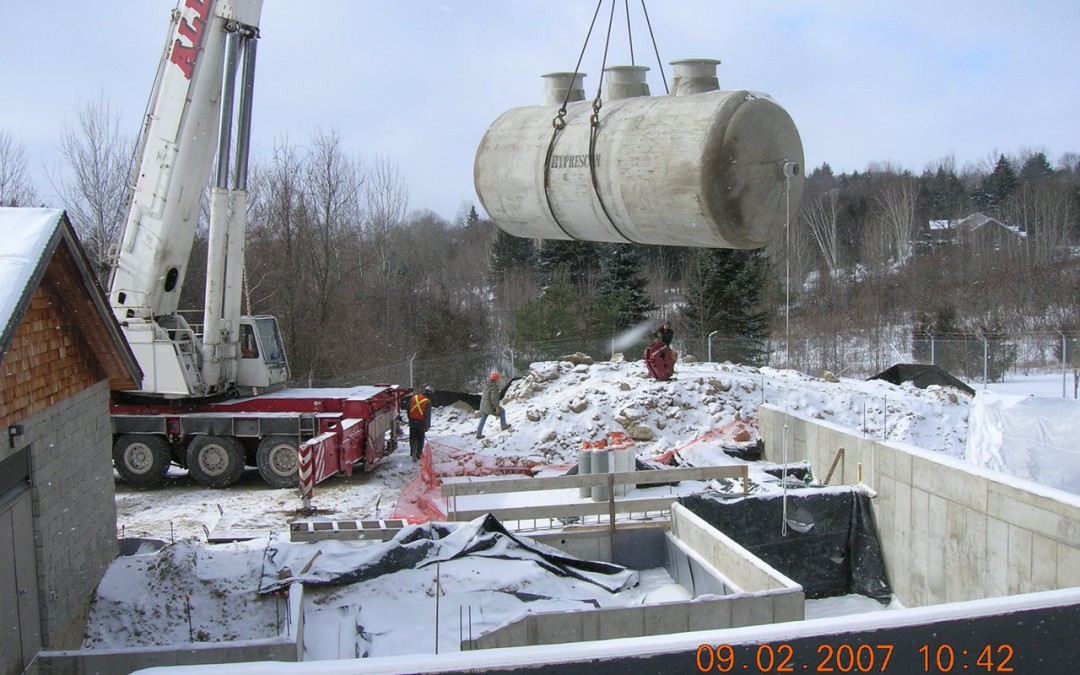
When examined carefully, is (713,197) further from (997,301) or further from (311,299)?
(997,301)

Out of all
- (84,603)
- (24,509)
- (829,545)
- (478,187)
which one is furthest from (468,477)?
(478,187)

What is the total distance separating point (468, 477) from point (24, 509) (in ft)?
28.5

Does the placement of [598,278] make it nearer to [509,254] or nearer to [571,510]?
[509,254]

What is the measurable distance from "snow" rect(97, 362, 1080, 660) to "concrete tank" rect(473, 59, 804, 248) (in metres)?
2.25

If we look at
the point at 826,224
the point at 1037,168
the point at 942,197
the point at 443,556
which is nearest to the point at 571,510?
the point at 443,556

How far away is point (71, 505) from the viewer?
8.08 metres

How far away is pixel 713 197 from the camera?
4969 mm

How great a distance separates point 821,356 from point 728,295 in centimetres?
381

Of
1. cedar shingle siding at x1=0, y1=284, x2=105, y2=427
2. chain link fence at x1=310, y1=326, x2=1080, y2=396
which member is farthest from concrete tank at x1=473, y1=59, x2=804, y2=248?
chain link fence at x1=310, y1=326, x2=1080, y2=396

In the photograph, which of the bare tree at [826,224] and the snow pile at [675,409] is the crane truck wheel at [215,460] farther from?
the bare tree at [826,224]

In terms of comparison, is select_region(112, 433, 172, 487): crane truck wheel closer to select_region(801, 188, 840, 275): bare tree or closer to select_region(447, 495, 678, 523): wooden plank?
select_region(447, 495, 678, 523): wooden plank

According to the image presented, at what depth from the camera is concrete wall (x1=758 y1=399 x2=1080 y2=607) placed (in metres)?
9.07

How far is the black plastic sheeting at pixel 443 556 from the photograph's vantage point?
30.4 feet

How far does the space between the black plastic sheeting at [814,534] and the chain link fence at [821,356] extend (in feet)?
39.9
